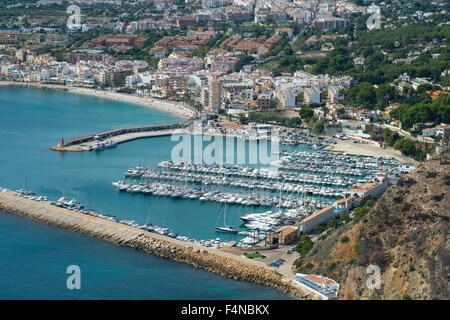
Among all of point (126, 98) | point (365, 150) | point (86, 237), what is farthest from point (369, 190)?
point (126, 98)

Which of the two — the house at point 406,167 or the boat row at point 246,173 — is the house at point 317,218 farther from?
the house at point 406,167

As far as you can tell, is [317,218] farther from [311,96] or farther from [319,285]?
[311,96]

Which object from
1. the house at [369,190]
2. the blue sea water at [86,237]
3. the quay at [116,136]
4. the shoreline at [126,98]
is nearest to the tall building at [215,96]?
the shoreline at [126,98]

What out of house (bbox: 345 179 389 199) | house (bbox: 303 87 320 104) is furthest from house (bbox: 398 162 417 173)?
house (bbox: 303 87 320 104)

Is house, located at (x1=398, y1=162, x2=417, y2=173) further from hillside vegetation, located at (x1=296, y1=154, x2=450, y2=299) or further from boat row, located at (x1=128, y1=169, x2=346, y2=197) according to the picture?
hillside vegetation, located at (x1=296, y1=154, x2=450, y2=299)

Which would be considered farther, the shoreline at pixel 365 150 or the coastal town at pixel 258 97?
the shoreline at pixel 365 150
